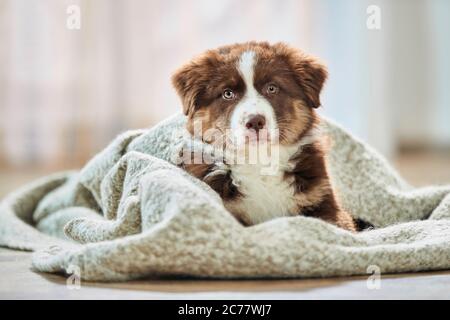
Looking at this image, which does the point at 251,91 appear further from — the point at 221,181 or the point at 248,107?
the point at 221,181

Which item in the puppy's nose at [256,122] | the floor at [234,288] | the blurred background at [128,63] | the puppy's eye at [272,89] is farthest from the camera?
the blurred background at [128,63]

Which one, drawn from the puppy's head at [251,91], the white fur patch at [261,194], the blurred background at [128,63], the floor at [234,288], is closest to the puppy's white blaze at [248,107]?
the puppy's head at [251,91]

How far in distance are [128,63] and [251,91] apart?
8.51ft

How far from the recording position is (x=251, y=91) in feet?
6.27

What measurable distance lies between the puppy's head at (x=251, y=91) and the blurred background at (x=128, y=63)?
7.45ft

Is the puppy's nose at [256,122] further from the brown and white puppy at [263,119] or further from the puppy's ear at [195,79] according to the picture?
the puppy's ear at [195,79]

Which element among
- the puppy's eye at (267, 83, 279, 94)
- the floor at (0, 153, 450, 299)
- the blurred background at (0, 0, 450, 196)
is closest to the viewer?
the floor at (0, 153, 450, 299)

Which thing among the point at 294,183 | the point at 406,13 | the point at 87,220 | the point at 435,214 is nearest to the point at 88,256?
the point at 87,220

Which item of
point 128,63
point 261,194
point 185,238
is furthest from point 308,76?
point 128,63

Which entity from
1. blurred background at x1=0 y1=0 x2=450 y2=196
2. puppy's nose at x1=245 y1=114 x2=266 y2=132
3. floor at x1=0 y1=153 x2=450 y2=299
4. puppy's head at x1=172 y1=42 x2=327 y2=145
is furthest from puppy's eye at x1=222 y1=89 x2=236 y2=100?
blurred background at x1=0 y1=0 x2=450 y2=196

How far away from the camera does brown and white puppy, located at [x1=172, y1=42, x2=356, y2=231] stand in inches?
74.5

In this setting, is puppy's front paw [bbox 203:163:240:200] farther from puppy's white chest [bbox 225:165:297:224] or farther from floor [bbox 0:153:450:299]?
floor [bbox 0:153:450:299]

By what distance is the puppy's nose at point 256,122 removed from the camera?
1.82 meters

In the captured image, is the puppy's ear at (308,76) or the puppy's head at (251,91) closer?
the puppy's head at (251,91)
